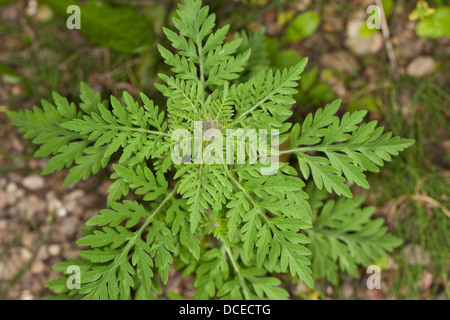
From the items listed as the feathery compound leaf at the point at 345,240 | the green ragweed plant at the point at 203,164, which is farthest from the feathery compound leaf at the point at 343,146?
the feathery compound leaf at the point at 345,240

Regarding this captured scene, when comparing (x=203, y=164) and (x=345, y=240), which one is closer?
Answer: (x=203, y=164)

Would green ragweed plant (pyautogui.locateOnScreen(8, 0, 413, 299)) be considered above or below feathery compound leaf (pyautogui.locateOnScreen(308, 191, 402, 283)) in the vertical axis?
above

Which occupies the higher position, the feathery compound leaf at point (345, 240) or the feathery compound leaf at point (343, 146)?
the feathery compound leaf at point (343, 146)

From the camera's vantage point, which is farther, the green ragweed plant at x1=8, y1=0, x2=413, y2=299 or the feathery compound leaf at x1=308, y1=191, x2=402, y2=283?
the feathery compound leaf at x1=308, y1=191, x2=402, y2=283

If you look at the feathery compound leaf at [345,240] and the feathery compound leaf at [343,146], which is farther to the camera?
the feathery compound leaf at [345,240]

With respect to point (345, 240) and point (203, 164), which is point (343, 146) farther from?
point (345, 240)

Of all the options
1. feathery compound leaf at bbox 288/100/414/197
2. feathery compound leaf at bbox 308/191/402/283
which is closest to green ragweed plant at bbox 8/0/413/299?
feathery compound leaf at bbox 288/100/414/197

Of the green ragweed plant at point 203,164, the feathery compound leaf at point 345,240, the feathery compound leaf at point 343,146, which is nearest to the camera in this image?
the green ragweed plant at point 203,164

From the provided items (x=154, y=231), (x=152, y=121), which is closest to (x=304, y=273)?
(x=154, y=231)

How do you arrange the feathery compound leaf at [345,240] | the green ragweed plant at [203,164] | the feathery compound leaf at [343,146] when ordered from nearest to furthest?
the green ragweed plant at [203,164] < the feathery compound leaf at [343,146] < the feathery compound leaf at [345,240]

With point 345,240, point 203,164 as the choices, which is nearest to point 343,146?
point 203,164

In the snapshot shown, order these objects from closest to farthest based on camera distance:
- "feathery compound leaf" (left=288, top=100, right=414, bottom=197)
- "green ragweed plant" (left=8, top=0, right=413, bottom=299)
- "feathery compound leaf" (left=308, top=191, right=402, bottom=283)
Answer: "green ragweed plant" (left=8, top=0, right=413, bottom=299)
"feathery compound leaf" (left=288, top=100, right=414, bottom=197)
"feathery compound leaf" (left=308, top=191, right=402, bottom=283)

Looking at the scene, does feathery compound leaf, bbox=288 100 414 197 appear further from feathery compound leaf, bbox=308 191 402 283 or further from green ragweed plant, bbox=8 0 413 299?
feathery compound leaf, bbox=308 191 402 283

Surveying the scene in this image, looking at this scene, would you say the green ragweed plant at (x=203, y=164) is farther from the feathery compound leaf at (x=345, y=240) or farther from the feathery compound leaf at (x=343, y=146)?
the feathery compound leaf at (x=345, y=240)
